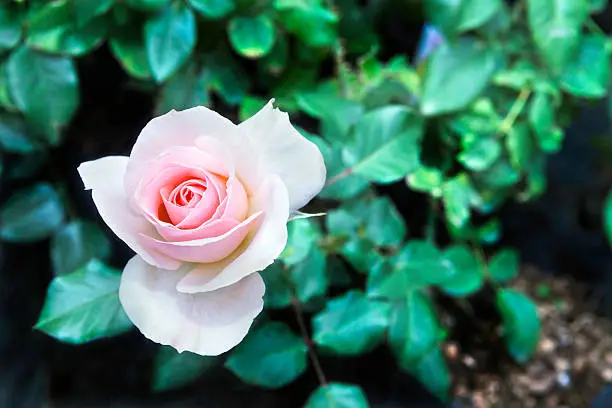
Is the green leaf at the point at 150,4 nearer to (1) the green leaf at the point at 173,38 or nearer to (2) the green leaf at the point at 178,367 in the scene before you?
(1) the green leaf at the point at 173,38

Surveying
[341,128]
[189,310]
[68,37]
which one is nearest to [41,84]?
[68,37]

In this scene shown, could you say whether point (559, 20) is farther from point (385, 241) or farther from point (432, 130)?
point (385, 241)

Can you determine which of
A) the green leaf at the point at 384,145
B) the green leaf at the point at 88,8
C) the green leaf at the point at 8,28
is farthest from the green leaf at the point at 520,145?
the green leaf at the point at 8,28

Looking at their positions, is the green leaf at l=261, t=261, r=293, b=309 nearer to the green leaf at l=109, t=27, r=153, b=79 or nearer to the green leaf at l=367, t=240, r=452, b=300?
the green leaf at l=367, t=240, r=452, b=300

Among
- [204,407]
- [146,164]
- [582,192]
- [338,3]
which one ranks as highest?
[146,164]

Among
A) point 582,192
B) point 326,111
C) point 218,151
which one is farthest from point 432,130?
point 218,151

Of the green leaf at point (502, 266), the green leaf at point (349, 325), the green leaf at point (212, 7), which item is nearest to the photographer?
the green leaf at point (349, 325)
